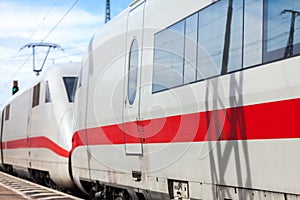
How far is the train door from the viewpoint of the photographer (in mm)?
7871

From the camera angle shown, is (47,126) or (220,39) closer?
(220,39)

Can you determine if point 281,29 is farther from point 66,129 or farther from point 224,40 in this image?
point 66,129

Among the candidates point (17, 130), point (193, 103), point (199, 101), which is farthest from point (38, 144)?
point (199, 101)

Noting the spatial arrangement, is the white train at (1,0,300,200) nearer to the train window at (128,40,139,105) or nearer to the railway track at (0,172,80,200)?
the train window at (128,40,139,105)

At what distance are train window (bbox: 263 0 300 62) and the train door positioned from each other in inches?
118

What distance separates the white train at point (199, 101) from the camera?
4.83 m

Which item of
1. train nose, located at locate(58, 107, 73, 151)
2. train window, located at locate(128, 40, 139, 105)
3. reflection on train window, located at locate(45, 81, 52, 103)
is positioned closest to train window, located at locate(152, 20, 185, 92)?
train window, located at locate(128, 40, 139, 105)

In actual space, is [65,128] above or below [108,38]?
below

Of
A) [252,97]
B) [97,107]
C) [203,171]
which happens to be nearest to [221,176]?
[203,171]

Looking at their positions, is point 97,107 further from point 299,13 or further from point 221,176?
point 299,13

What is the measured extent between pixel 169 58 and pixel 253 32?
1871 millimetres

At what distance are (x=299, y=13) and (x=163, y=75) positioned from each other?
2.75 metres

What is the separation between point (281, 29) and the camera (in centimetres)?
494

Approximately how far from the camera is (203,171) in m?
6.13
